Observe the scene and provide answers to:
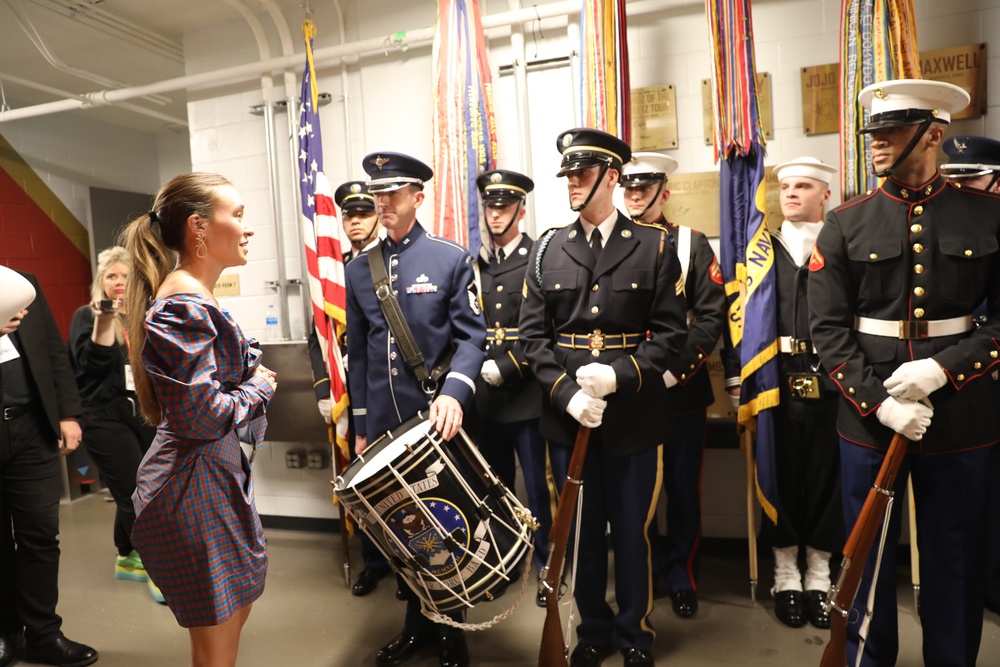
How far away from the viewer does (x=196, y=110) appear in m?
4.43

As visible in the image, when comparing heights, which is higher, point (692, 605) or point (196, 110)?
point (196, 110)

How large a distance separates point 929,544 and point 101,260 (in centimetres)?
365

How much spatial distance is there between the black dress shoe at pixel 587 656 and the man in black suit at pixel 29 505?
1.95 m

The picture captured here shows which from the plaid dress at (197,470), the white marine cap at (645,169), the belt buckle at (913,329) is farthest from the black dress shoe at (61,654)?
the belt buckle at (913,329)

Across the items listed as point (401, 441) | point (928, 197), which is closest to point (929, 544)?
point (928, 197)

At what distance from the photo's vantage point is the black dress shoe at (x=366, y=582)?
3.28m

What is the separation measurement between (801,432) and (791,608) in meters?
0.71

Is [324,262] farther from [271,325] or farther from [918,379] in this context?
[918,379]

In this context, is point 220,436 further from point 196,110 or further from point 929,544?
point 196,110

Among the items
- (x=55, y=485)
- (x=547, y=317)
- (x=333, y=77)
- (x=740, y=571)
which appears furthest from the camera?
(x=333, y=77)

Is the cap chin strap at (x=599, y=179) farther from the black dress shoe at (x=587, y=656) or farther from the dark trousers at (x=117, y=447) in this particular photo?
the dark trousers at (x=117, y=447)

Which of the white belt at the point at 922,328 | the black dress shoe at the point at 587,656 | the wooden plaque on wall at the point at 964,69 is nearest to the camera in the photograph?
the white belt at the point at 922,328

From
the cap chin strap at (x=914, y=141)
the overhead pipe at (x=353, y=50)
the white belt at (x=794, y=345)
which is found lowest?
the white belt at (x=794, y=345)

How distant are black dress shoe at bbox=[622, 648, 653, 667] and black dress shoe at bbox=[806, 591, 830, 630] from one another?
31.8 inches
